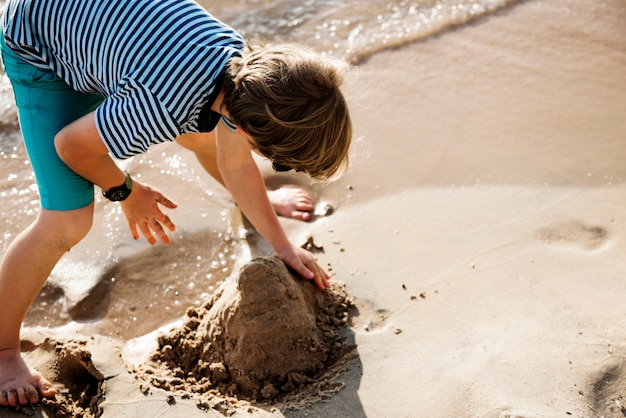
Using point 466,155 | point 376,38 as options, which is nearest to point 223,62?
point 466,155

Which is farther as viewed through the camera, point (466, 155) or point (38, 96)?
point (466, 155)

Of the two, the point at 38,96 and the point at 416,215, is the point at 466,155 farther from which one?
the point at 38,96

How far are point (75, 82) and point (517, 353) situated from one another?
171 centimetres

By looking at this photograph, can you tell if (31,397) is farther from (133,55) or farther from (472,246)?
(472,246)

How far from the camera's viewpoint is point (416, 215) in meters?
3.07

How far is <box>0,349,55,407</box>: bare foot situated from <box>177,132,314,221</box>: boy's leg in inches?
44.8

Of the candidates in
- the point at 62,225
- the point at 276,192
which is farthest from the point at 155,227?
the point at 276,192

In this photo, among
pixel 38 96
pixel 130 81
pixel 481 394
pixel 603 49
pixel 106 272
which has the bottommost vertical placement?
pixel 106 272

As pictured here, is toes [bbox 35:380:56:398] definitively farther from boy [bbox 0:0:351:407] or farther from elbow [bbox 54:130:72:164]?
elbow [bbox 54:130:72:164]

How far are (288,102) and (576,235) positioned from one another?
4.88 ft

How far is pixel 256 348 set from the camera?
2.35 metres

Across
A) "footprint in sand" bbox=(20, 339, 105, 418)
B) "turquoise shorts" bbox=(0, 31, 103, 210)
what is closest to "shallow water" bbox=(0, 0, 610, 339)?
"footprint in sand" bbox=(20, 339, 105, 418)

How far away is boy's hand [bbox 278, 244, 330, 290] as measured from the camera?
2588mm

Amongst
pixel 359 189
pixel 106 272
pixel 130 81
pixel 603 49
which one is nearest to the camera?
pixel 130 81
